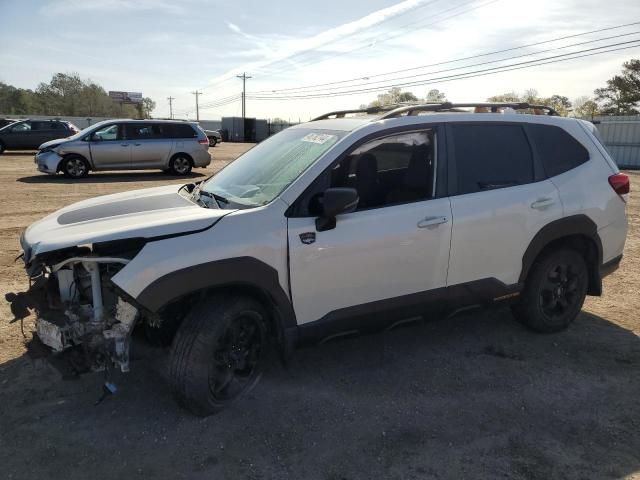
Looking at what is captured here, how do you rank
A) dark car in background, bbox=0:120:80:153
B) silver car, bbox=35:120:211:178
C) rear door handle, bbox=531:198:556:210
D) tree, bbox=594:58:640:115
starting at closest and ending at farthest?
1. rear door handle, bbox=531:198:556:210
2. silver car, bbox=35:120:211:178
3. dark car in background, bbox=0:120:80:153
4. tree, bbox=594:58:640:115

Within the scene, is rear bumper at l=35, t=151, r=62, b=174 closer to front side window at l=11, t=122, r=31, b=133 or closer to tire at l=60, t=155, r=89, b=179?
tire at l=60, t=155, r=89, b=179

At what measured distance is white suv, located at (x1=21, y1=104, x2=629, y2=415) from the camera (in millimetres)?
2961

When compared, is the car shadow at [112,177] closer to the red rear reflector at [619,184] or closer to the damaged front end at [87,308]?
the damaged front end at [87,308]

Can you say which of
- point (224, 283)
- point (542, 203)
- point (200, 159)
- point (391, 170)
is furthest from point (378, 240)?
point (200, 159)

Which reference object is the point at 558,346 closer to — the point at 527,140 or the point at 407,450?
the point at 527,140

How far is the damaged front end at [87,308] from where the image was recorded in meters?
2.92

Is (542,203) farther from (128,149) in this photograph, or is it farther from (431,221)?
(128,149)

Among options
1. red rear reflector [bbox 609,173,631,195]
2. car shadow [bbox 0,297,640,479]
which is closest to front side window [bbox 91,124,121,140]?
car shadow [bbox 0,297,640,479]

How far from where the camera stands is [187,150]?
1645 centimetres

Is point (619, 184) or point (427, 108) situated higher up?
point (427, 108)

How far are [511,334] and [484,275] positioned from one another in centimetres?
93

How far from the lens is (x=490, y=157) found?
157 inches

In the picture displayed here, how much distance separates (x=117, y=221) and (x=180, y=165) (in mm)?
13890

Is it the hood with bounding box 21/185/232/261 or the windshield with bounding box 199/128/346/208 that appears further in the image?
the windshield with bounding box 199/128/346/208
